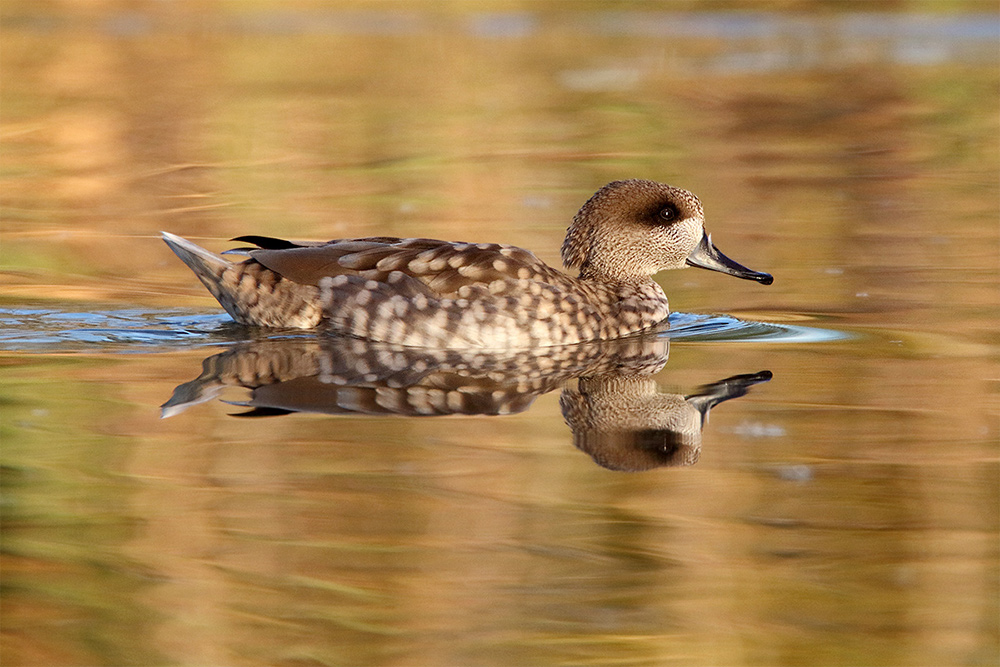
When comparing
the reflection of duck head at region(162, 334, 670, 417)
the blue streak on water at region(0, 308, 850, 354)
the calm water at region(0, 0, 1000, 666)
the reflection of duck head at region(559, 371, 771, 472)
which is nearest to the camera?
the calm water at region(0, 0, 1000, 666)

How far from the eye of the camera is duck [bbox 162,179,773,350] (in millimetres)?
8312

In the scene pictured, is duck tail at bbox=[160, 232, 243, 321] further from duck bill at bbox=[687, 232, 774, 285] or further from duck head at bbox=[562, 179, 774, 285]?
duck bill at bbox=[687, 232, 774, 285]

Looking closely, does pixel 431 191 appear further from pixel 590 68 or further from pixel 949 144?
pixel 590 68

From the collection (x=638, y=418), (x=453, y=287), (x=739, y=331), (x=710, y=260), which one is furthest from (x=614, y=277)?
(x=638, y=418)

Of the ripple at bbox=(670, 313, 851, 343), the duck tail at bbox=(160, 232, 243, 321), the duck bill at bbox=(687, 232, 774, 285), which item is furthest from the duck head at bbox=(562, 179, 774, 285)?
the duck tail at bbox=(160, 232, 243, 321)

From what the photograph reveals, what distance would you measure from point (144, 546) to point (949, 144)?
14239mm

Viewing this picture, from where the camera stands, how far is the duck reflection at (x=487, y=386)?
6.71 m

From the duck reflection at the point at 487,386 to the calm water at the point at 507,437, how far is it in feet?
0.08

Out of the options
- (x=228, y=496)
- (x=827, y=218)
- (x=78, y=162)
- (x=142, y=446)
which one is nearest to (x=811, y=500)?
(x=228, y=496)

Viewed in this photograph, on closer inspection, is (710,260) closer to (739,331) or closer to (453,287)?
(739,331)

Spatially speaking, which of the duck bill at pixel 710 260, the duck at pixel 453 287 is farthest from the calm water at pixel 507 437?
the duck bill at pixel 710 260

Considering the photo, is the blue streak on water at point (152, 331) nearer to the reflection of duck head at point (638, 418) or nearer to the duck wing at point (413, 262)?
the duck wing at point (413, 262)

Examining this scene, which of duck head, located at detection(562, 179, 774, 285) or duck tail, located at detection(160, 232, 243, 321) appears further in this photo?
duck head, located at detection(562, 179, 774, 285)

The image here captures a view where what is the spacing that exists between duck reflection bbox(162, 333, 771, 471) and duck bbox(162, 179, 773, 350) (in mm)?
115
